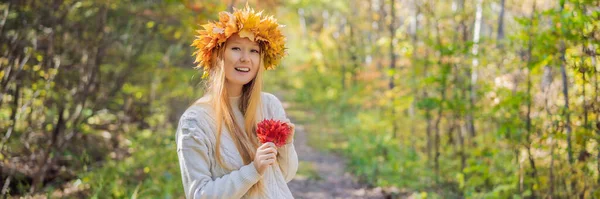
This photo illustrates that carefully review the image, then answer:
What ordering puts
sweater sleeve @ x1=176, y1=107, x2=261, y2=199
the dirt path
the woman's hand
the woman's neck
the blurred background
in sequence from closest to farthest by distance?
1. sweater sleeve @ x1=176, y1=107, x2=261, y2=199
2. the woman's hand
3. the woman's neck
4. the blurred background
5. the dirt path

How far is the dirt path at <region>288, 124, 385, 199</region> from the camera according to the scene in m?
7.13

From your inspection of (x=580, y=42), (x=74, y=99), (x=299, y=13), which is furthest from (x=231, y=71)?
(x=299, y=13)

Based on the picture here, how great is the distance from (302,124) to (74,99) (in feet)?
26.3

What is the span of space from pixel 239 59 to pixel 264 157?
461mm

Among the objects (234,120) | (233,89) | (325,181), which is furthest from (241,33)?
(325,181)

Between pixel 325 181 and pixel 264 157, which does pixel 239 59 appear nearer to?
pixel 264 157

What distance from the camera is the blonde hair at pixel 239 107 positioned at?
7.29ft

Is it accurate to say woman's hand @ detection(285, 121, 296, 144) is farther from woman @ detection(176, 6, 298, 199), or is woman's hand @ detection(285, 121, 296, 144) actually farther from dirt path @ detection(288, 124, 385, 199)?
dirt path @ detection(288, 124, 385, 199)

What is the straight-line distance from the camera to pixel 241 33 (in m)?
2.24

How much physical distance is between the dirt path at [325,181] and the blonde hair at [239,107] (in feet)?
15.0

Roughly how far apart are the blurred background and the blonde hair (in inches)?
10.6

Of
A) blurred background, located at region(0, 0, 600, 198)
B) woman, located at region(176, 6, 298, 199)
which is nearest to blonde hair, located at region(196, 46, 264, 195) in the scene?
woman, located at region(176, 6, 298, 199)

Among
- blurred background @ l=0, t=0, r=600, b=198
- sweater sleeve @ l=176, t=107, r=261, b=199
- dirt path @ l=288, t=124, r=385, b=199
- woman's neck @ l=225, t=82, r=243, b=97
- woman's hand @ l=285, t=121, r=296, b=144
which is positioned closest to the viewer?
sweater sleeve @ l=176, t=107, r=261, b=199

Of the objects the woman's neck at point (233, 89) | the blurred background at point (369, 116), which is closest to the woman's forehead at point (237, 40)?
the woman's neck at point (233, 89)
